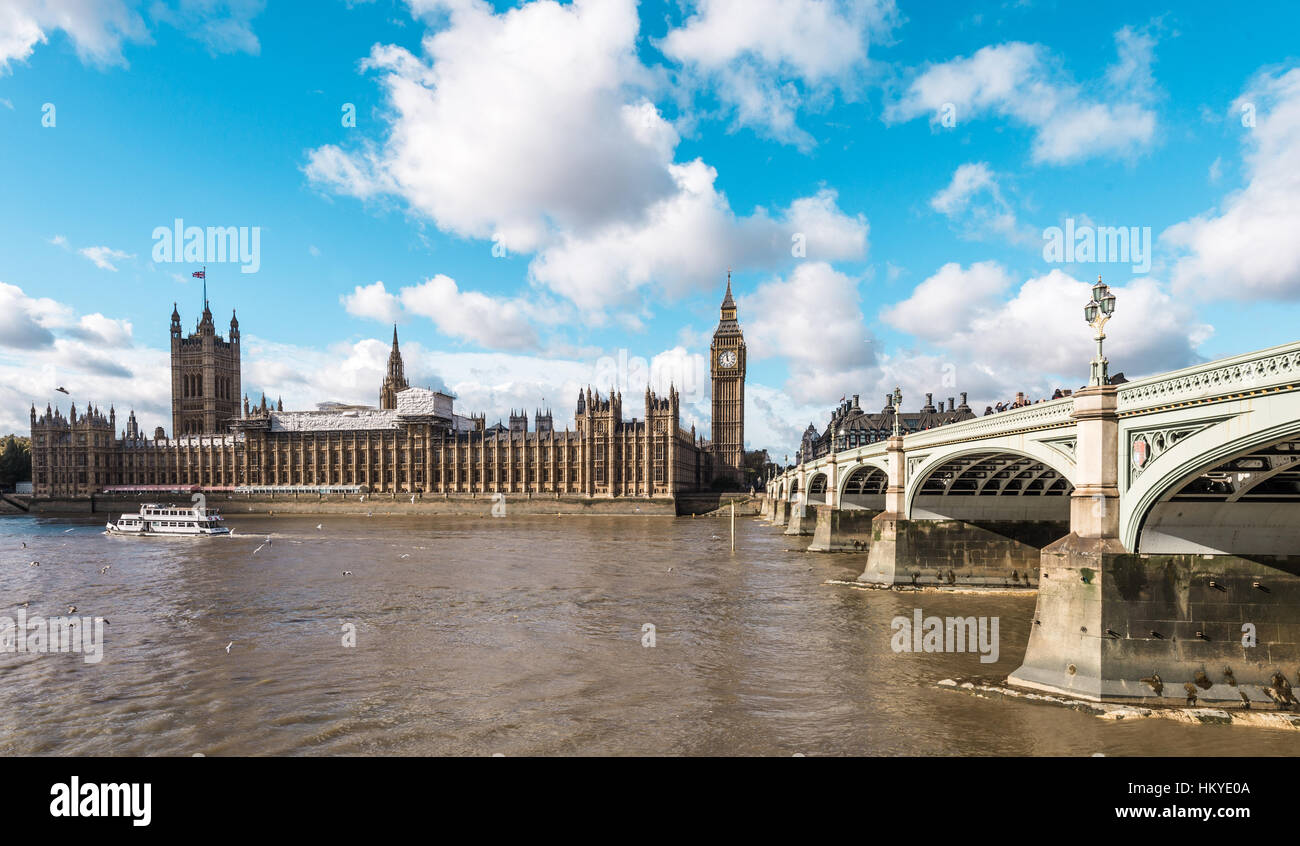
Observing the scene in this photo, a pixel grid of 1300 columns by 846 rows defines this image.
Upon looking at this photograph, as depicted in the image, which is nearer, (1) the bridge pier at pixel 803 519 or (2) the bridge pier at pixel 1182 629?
(2) the bridge pier at pixel 1182 629

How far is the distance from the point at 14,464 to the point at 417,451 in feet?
288

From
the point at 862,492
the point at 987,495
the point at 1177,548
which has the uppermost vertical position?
the point at 1177,548

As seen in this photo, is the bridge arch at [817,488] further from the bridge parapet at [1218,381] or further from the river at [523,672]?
the bridge parapet at [1218,381]

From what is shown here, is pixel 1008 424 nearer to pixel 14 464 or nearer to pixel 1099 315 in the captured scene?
pixel 1099 315

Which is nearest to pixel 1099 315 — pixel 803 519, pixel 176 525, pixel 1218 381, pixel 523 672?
pixel 1218 381

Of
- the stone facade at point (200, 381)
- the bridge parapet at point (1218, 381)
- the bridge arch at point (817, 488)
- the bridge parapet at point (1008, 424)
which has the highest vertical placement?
the stone facade at point (200, 381)

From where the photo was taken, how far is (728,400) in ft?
470

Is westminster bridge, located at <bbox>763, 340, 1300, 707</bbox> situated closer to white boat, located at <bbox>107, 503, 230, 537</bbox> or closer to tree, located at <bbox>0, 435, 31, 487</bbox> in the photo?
white boat, located at <bbox>107, 503, 230, 537</bbox>

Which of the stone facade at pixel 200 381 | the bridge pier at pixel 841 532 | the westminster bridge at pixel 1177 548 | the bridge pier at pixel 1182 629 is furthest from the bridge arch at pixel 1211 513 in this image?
the stone facade at pixel 200 381

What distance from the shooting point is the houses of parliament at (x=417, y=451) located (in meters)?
115

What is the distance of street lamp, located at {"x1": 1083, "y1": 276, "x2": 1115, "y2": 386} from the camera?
16453 millimetres

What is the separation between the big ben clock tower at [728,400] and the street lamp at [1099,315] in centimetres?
12020
